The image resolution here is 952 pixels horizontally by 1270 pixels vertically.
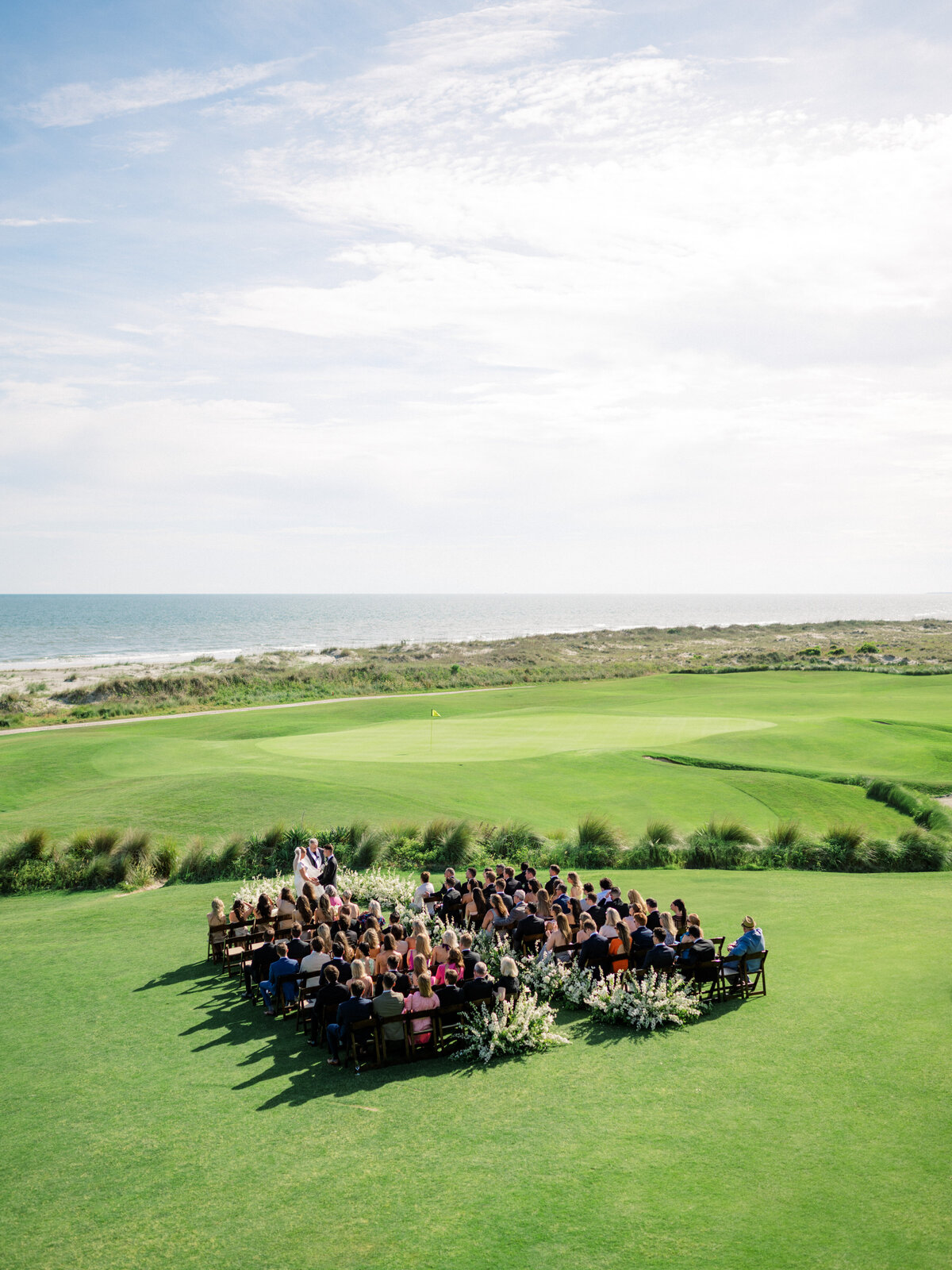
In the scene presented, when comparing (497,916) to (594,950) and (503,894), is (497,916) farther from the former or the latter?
(594,950)

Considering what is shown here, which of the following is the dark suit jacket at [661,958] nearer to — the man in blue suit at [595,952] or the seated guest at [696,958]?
the seated guest at [696,958]

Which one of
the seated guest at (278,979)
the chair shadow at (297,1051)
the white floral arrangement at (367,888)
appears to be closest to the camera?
the chair shadow at (297,1051)

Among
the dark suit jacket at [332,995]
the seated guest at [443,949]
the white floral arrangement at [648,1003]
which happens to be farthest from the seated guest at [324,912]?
the white floral arrangement at [648,1003]

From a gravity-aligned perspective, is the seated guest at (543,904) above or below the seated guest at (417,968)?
below

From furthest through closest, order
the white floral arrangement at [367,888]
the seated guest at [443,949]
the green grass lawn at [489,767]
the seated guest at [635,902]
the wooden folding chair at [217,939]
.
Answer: the green grass lawn at [489,767] → the white floral arrangement at [367,888] → the wooden folding chair at [217,939] → the seated guest at [635,902] → the seated guest at [443,949]

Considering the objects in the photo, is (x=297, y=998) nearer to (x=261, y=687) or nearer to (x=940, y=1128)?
(x=940, y=1128)

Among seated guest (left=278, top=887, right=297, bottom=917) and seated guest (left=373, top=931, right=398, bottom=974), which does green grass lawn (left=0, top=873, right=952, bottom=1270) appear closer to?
seated guest (left=373, top=931, right=398, bottom=974)
